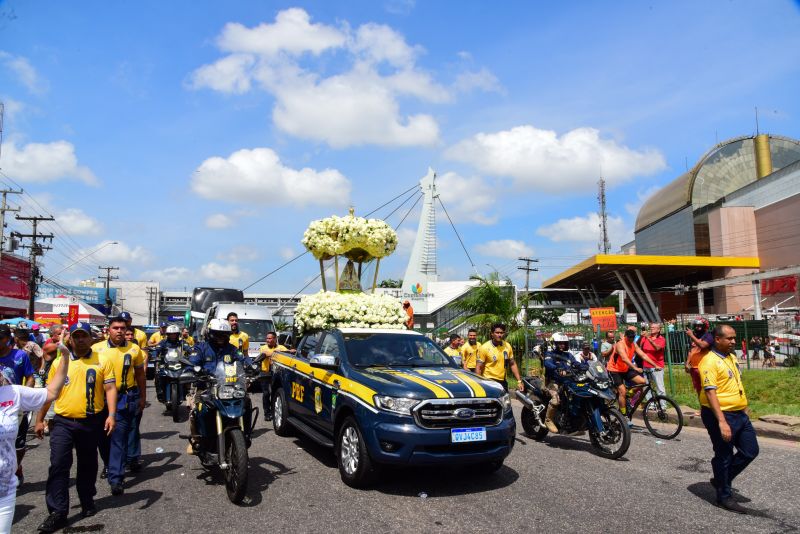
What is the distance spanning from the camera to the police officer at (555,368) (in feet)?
27.1

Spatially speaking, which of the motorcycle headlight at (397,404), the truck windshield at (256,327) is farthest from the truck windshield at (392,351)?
the truck windshield at (256,327)

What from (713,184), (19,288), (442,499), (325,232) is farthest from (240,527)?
(713,184)

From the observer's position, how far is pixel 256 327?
60.0 ft

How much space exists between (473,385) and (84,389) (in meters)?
3.74

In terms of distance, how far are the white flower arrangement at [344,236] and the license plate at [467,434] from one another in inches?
219

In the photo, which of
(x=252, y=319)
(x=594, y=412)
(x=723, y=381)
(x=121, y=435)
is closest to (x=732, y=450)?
(x=723, y=381)

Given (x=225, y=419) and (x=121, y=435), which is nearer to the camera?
(x=225, y=419)

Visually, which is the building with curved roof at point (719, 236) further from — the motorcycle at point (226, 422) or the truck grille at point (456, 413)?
the motorcycle at point (226, 422)

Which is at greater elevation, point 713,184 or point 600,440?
point 713,184

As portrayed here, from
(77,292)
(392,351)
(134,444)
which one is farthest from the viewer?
(77,292)

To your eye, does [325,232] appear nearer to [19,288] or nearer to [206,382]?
[206,382]

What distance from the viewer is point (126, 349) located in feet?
21.2

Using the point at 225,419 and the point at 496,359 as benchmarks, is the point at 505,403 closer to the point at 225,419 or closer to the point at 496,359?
the point at 225,419

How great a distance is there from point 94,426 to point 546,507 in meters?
4.22
